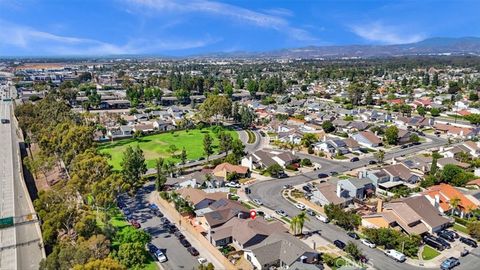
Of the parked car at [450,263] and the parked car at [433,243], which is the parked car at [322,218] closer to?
the parked car at [433,243]

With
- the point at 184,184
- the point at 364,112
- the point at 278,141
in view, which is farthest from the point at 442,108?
the point at 184,184

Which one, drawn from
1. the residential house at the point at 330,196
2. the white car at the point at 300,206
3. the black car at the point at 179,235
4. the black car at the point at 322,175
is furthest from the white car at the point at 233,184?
the black car at the point at 179,235

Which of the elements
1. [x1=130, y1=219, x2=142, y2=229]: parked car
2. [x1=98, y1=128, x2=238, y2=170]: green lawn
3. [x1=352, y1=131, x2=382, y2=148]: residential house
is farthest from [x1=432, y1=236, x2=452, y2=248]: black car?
[x1=98, y1=128, x2=238, y2=170]: green lawn

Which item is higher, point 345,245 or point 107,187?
point 107,187

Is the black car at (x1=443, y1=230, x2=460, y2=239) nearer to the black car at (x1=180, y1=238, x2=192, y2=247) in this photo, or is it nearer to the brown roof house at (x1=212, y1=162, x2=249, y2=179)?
the black car at (x1=180, y1=238, x2=192, y2=247)

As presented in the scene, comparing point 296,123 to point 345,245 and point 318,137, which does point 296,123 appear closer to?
point 318,137

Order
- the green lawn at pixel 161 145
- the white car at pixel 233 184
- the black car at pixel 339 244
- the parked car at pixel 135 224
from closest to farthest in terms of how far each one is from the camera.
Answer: the black car at pixel 339 244 → the parked car at pixel 135 224 → the white car at pixel 233 184 → the green lawn at pixel 161 145
